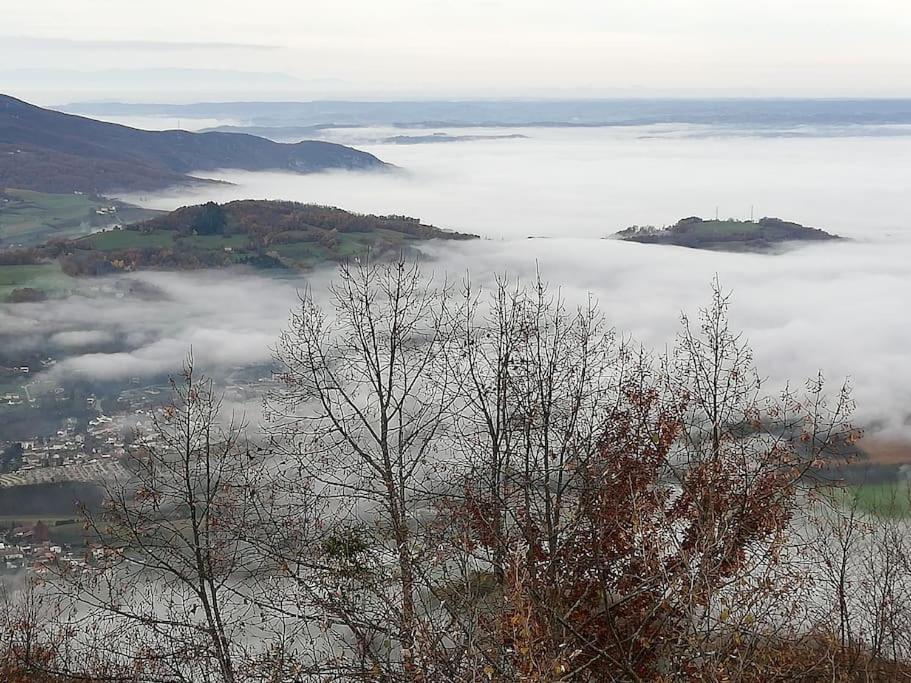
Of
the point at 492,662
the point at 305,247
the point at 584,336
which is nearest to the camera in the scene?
the point at 492,662

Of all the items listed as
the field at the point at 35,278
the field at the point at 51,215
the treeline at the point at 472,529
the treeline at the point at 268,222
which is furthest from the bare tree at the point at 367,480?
the field at the point at 51,215

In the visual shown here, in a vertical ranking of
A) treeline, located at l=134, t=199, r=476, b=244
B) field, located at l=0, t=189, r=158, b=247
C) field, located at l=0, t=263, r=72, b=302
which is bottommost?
field, located at l=0, t=263, r=72, b=302

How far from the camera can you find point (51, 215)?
143 m

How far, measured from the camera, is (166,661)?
1373 cm

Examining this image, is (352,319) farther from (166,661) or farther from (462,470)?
(166,661)

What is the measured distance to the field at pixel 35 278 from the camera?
88.4 m

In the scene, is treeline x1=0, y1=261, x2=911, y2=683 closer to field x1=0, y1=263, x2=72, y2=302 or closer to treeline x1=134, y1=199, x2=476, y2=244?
field x1=0, y1=263, x2=72, y2=302

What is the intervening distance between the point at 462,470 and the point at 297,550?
3.42 m

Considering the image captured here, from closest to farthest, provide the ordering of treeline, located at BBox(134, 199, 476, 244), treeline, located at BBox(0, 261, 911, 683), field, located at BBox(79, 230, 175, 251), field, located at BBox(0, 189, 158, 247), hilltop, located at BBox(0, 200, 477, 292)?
1. treeline, located at BBox(0, 261, 911, 683)
2. hilltop, located at BBox(0, 200, 477, 292)
3. field, located at BBox(79, 230, 175, 251)
4. treeline, located at BBox(134, 199, 476, 244)
5. field, located at BBox(0, 189, 158, 247)

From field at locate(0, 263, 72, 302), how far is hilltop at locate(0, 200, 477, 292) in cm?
10

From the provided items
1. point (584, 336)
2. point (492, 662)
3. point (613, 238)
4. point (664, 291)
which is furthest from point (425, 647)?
point (613, 238)

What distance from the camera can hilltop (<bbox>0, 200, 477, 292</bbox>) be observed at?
90500 millimetres

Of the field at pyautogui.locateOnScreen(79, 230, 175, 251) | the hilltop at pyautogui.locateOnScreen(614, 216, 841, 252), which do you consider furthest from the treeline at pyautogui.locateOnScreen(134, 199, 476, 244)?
the hilltop at pyautogui.locateOnScreen(614, 216, 841, 252)

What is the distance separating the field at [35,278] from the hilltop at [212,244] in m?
0.10
